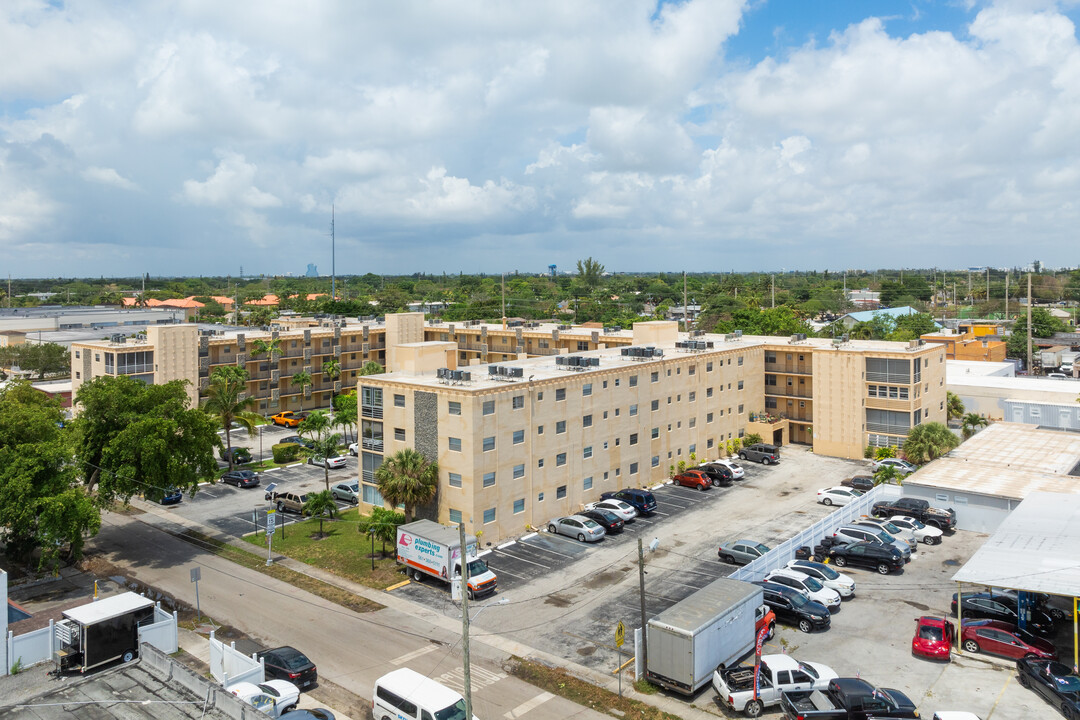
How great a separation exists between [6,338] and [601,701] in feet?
417

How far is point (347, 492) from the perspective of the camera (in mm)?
51938

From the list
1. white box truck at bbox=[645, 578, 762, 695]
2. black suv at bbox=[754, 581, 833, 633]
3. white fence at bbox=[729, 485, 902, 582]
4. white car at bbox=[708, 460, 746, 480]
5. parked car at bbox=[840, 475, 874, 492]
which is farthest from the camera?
white car at bbox=[708, 460, 746, 480]

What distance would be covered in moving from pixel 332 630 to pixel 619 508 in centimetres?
2038

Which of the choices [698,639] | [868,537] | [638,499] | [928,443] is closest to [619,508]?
[638,499]

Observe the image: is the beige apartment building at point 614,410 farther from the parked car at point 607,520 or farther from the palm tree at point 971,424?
the palm tree at point 971,424

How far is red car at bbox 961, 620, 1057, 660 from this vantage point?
28.9 meters

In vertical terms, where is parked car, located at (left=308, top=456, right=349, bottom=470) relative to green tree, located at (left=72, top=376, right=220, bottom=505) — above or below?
below

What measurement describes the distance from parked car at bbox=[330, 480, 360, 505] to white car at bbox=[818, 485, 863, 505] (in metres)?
32.5

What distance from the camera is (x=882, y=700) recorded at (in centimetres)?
2473

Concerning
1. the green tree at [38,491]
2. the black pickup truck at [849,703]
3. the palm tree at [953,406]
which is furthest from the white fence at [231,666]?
the palm tree at [953,406]

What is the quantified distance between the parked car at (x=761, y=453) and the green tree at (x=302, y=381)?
→ 46.9 meters

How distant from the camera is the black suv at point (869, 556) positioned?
3825cm

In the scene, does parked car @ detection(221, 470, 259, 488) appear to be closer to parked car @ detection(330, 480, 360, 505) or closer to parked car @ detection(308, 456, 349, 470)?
parked car @ detection(308, 456, 349, 470)

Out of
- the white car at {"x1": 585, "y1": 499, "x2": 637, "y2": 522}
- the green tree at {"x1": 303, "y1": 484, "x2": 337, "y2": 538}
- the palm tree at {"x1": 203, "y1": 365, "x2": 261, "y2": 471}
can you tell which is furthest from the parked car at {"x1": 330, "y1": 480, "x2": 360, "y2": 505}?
the white car at {"x1": 585, "y1": 499, "x2": 637, "y2": 522}
